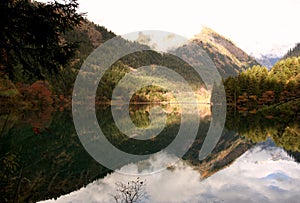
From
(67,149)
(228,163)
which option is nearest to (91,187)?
(228,163)

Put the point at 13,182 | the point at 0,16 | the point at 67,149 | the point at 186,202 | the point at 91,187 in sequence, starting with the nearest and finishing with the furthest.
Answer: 1. the point at 0,16
2. the point at 186,202
3. the point at 13,182
4. the point at 91,187
5. the point at 67,149

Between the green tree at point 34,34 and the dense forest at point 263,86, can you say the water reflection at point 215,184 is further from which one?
the dense forest at point 263,86

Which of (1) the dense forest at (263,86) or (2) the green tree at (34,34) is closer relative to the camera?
(2) the green tree at (34,34)

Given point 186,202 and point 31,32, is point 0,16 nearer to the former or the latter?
point 31,32

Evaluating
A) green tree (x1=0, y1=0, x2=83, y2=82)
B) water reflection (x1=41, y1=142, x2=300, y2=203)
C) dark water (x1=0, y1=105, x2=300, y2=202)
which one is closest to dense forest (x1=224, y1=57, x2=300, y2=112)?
dark water (x1=0, y1=105, x2=300, y2=202)

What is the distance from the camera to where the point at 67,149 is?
25.1m

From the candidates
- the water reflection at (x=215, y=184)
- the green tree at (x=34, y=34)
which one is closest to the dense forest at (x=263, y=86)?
the water reflection at (x=215, y=184)

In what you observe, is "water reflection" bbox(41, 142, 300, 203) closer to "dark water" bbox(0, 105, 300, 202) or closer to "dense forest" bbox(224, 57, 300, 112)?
"dark water" bbox(0, 105, 300, 202)

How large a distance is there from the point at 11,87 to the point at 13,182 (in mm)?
5327

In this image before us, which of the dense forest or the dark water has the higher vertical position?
the dense forest

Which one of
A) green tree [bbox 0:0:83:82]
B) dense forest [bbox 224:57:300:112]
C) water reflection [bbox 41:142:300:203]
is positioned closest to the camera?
green tree [bbox 0:0:83:82]

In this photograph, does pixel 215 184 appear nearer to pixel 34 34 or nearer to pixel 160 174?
pixel 160 174

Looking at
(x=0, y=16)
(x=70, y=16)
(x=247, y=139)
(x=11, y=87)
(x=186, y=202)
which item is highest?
(x=247, y=139)

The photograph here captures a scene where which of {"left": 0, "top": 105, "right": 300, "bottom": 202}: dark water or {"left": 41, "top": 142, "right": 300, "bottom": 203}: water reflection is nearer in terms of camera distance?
{"left": 41, "top": 142, "right": 300, "bottom": 203}: water reflection
